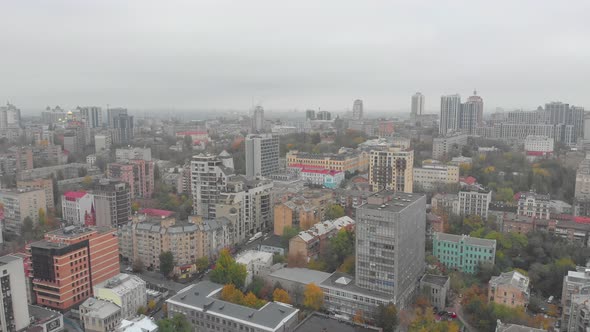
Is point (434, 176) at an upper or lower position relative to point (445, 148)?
lower

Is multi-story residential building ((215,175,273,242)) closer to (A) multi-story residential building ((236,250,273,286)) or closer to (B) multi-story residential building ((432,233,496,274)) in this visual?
(A) multi-story residential building ((236,250,273,286))

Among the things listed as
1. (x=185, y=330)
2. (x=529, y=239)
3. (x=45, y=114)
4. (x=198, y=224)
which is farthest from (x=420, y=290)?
(x=45, y=114)

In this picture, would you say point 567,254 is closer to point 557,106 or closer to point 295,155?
point 295,155

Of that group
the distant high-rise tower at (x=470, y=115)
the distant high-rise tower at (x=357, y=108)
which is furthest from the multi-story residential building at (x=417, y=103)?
the distant high-rise tower at (x=470, y=115)

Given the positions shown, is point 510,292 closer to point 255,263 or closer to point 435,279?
point 435,279

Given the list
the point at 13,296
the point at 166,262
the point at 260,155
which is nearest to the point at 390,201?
the point at 166,262

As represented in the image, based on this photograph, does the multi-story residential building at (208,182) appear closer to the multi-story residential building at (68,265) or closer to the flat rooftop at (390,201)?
the multi-story residential building at (68,265)
